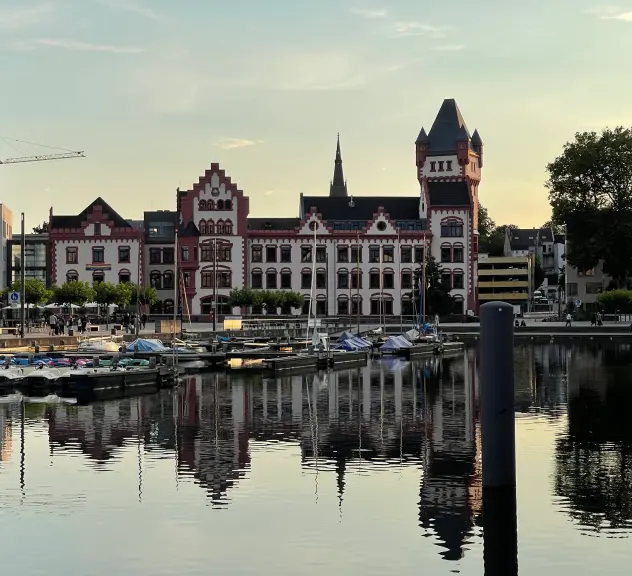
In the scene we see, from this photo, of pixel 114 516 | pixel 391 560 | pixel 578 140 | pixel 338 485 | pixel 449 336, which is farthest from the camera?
pixel 578 140

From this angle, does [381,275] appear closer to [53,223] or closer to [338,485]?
[53,223]

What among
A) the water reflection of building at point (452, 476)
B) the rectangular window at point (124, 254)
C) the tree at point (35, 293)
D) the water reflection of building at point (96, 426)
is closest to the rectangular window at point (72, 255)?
the rectangular window at point (124, 254)

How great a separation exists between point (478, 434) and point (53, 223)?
4609 inches

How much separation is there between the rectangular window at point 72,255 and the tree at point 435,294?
43114 mm

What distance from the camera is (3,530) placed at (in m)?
25.2

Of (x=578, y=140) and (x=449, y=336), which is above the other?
(x=578, y=140)

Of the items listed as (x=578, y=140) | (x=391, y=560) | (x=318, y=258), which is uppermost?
(x=578, y=140)

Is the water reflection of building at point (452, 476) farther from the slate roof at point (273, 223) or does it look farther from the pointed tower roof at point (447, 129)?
the pointed tower roof at point (447, 129)

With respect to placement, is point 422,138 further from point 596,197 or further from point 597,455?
point 597,455

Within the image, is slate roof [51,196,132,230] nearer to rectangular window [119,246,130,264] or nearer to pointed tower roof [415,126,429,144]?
rectangular window [119,246,130,264]

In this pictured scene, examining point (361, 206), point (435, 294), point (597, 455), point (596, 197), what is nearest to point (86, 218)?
point (361, 206)

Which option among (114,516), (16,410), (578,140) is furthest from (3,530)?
(578,140)

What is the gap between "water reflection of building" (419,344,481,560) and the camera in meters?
25.3

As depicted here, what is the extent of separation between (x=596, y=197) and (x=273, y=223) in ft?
136
